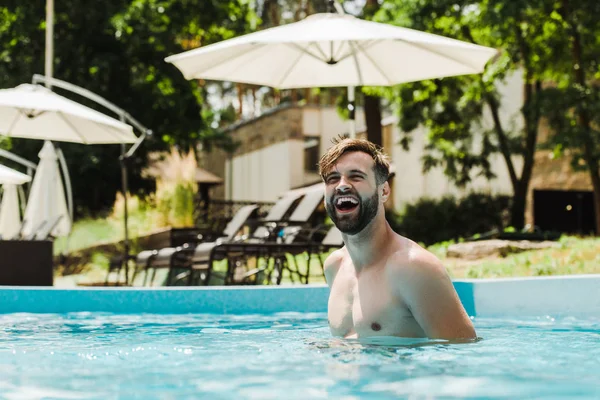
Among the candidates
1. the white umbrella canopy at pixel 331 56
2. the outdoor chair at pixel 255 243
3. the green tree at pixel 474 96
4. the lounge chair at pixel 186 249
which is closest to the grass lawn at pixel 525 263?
the outdoor chair at pixel 255 243

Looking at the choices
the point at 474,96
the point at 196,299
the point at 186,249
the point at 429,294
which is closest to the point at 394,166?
the point at 474,96

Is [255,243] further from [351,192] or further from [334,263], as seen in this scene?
[351,192]

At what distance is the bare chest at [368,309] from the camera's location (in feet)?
14.2

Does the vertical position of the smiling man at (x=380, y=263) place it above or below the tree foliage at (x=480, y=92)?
below

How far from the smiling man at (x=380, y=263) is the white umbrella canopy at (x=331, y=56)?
466 centimetres

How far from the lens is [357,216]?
414cm

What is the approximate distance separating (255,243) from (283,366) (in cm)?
552

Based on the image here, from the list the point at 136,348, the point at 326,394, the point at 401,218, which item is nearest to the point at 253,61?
the point at 136,348

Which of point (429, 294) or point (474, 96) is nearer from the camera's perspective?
point (429, 294)

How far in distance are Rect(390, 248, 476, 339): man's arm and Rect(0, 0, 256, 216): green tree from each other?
1995 cm

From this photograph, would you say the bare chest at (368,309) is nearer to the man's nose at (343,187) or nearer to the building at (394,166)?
the man's nose at (343,187)

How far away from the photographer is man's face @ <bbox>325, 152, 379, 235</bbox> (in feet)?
13.5

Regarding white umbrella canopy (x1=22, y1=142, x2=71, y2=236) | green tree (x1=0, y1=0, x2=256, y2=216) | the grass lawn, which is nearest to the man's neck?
the grass lawn

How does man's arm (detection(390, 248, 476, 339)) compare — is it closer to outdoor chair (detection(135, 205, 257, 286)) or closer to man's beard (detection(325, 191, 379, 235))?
man's beard (detection(325, 191, 379, 235))
